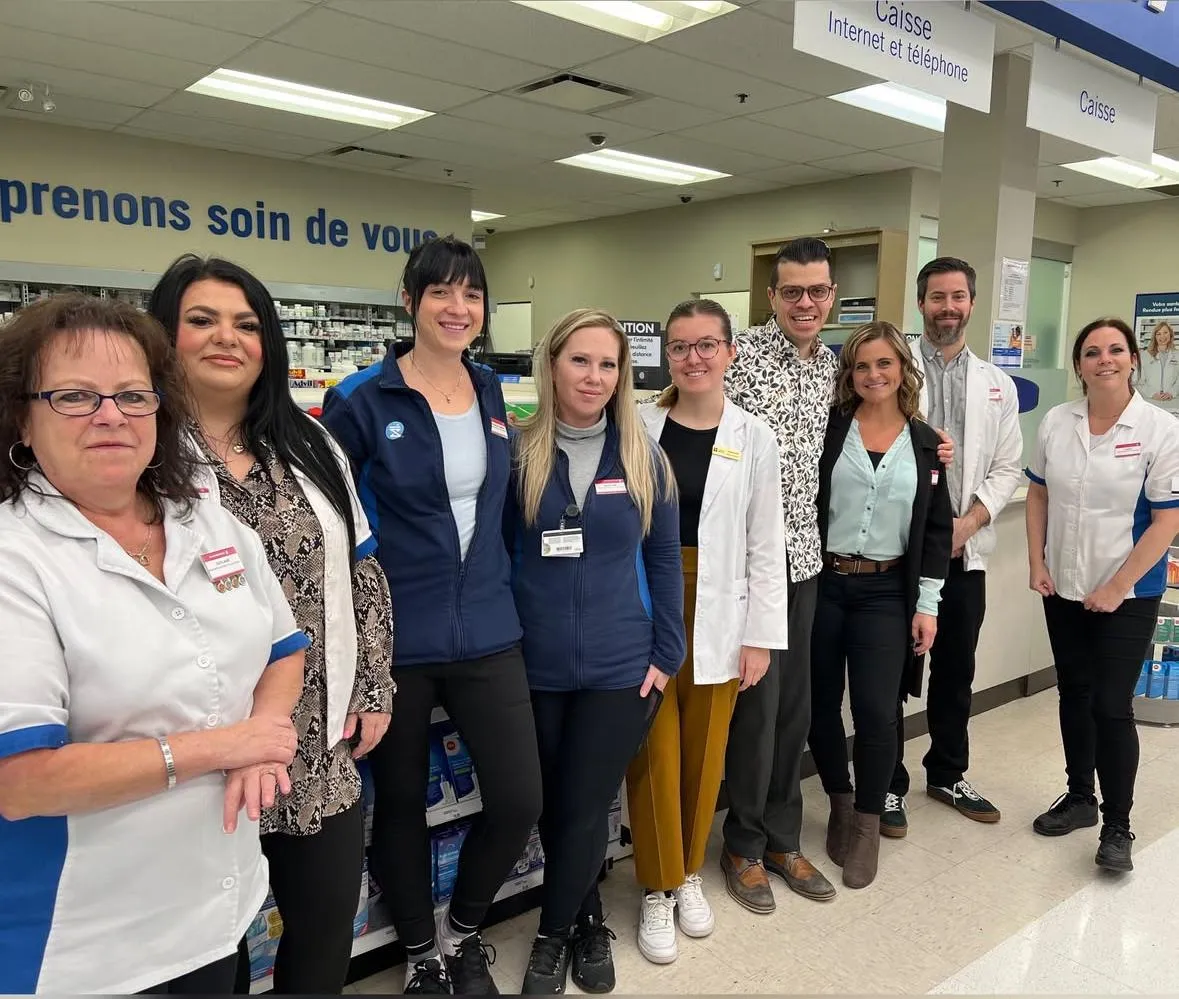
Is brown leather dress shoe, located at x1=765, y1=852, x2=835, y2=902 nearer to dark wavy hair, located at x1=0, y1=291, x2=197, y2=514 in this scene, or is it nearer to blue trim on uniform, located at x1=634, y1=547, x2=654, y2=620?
blue trim on uniform, located at x1=634, y1=547, x2=654, y2=620

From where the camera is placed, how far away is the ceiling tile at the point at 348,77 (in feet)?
17.1

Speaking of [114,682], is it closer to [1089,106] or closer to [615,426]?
[615,426]

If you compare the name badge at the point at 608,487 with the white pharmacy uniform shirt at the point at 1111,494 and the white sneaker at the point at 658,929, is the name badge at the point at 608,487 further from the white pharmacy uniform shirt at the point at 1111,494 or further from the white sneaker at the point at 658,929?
the white pharmacy uniform shirt at the point at 1111,494

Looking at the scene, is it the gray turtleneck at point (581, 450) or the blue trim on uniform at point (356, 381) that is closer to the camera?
the blue trim on uniform at point (356, 381)

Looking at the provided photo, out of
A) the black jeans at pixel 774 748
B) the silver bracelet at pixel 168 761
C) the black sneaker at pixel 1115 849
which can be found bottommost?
the black sneaker at pixel 1115 849

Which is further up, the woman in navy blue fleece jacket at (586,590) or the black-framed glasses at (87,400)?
the black-framed glasses at (87,400)

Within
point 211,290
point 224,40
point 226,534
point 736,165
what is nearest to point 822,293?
point 211,290

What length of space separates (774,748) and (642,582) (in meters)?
0.82

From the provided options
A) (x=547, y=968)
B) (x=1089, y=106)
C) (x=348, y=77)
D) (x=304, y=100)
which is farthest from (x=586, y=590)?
(x=304, y=100)

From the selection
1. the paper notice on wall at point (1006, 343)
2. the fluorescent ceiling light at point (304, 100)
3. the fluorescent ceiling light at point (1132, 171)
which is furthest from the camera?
the fluorescent ceiling light at point (1132, 171)

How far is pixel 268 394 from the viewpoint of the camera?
1537mm

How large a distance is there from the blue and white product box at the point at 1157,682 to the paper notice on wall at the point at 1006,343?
5.43 ft

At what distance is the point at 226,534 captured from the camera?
125 centimetres

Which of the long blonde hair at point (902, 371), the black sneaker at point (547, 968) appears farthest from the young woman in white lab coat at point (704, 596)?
the long blonde hair at point (902, 371)
